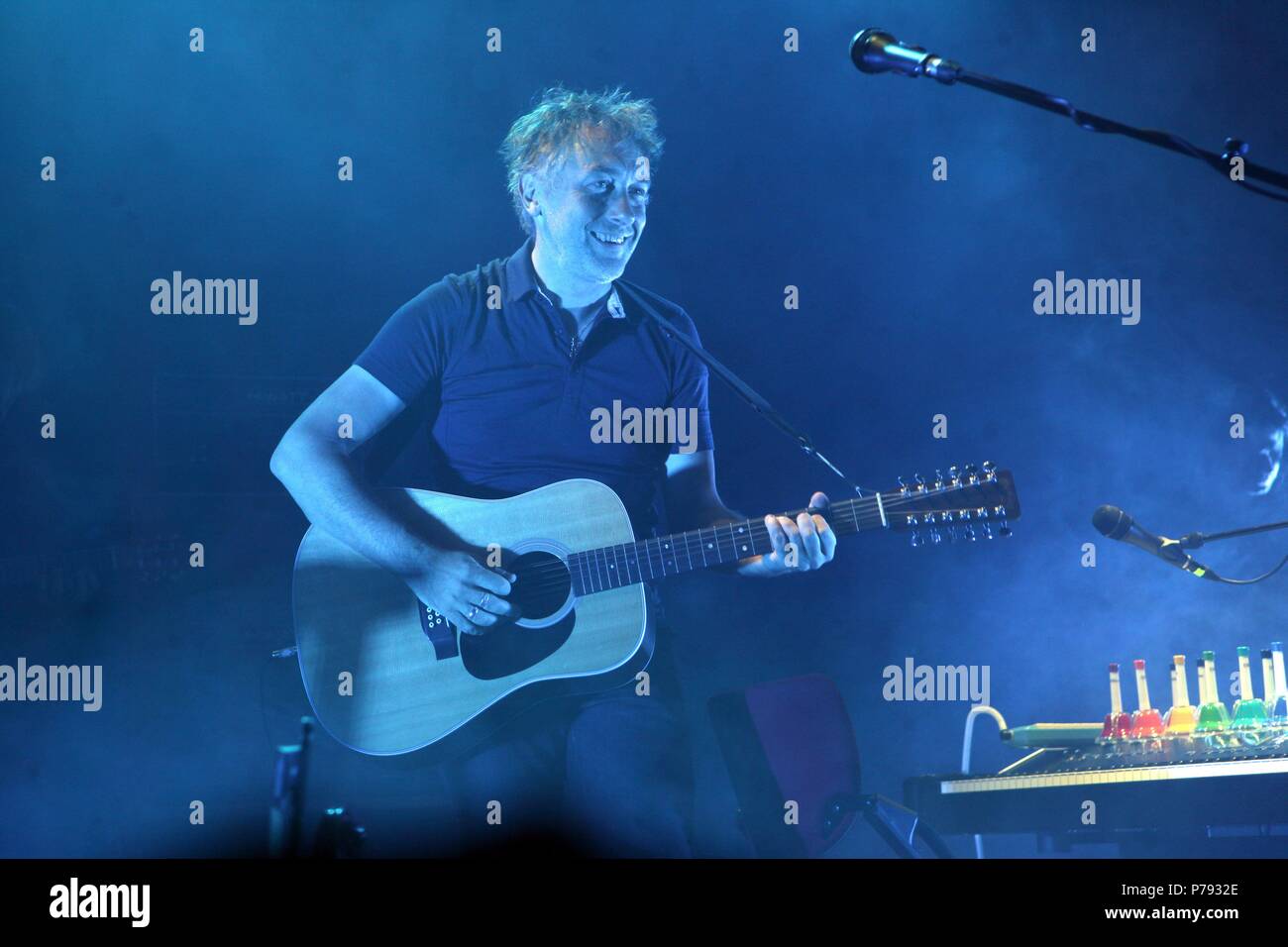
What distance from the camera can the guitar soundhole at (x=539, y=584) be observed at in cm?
→ 324

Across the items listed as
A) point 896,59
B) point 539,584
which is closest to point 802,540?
point 539,584

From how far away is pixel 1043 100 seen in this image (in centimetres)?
265

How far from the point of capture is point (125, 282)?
370 cm

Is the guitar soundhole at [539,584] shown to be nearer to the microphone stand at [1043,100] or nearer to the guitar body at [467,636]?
the guitar body at [467,636]

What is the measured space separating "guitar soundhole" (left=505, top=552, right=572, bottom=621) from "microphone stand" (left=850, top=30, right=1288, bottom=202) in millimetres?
1476

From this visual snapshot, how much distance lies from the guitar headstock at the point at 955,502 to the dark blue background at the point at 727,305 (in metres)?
0.56

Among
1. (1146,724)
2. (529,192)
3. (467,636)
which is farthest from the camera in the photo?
(529,192)

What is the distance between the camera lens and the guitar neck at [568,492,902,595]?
326 centimetres

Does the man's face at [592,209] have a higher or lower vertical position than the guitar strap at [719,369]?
higher

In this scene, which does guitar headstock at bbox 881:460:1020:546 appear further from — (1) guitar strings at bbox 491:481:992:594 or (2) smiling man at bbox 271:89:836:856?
(2) smiling man at bbox 271:89:836:856

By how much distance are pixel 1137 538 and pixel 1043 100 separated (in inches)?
46.3

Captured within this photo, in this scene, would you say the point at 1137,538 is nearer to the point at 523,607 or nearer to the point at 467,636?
the point at 523,607

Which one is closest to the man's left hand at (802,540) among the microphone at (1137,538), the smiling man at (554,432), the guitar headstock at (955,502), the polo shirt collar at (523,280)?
the smiling man at (554,432)
